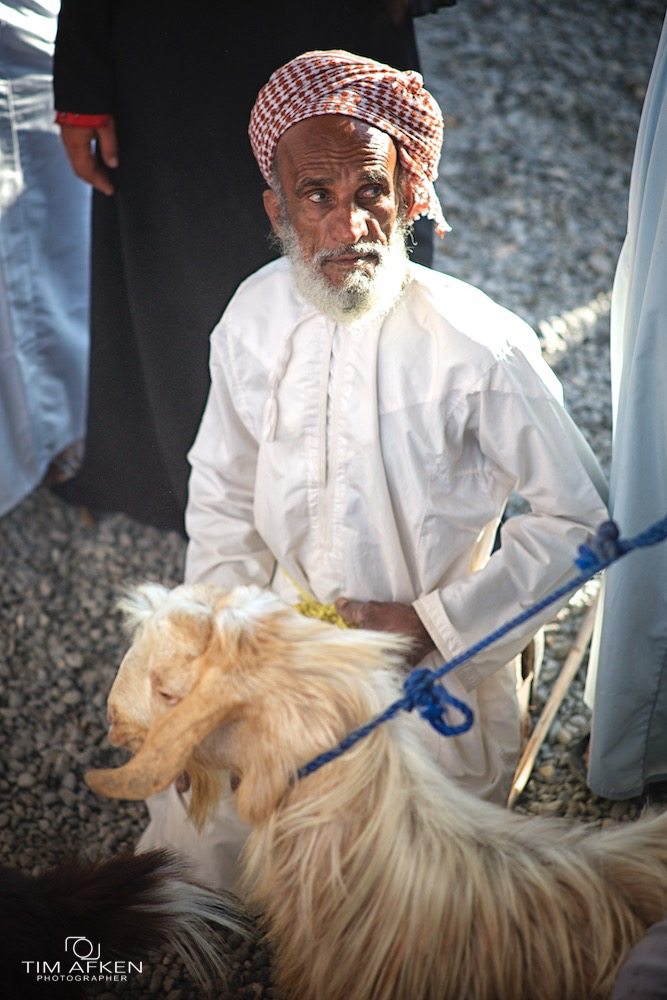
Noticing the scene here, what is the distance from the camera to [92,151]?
1.76m

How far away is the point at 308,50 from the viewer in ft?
4.75

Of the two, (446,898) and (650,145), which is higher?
(650,145)

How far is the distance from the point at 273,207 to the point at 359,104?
223 mm

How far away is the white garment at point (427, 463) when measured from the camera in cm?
150

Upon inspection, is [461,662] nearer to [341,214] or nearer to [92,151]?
[341,214]

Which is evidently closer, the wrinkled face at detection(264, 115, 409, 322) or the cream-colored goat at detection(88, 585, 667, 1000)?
the cream-colored goat at detection(88, 585, 667, 1000)

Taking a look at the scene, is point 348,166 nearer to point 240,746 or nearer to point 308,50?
point 308,50

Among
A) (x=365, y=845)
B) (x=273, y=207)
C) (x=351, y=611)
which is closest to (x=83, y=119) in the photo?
(x=273, y=207)

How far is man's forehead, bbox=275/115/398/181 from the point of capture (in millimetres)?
1362

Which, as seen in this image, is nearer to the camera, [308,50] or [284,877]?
[284,877]

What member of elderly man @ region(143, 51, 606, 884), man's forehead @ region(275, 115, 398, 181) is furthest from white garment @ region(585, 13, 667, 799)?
man's forehead @ region(275, 115, 398, 181)

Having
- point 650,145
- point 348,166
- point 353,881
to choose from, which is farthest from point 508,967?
point 650,145

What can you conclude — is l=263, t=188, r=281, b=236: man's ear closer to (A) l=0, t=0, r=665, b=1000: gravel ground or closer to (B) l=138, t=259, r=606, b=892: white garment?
(B) l=138, t=259, r=606, b=892: white garment

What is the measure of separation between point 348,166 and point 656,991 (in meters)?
1.13
